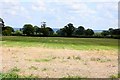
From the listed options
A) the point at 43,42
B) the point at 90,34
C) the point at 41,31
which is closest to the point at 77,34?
the point at 90,34

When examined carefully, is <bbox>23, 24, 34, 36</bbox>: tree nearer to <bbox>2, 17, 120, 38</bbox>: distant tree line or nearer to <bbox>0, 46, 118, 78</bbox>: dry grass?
<bbox>2, 17, 120, 38</bbox>: distant tree line

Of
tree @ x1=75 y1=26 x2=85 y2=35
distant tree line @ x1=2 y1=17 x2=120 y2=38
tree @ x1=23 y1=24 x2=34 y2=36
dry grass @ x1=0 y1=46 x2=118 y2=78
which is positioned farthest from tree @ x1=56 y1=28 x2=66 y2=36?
dry grass @ x1=0 y1=46 x2=118 y2=78

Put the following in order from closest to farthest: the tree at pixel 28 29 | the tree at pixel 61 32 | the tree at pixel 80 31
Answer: the tree at pixel 80 31
the tree at pixel 61 32
the tree at pixel 28 29

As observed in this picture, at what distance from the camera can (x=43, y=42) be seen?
21.7 metres

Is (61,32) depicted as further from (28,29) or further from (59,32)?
(28,29)

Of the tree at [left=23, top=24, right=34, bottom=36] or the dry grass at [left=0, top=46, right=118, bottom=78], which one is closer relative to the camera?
the dry grass at [left=0, top=46, right=118, bottom=78]

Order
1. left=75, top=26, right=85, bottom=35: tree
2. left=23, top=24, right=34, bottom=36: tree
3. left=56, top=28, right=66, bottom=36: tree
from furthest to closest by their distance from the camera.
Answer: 1. left=23, top=24, right=34, bottom=36: tree
2. left=56, top=28, right=66, bottom=36: tree
3. left=75, top=26, right=85, bottom=35: tree

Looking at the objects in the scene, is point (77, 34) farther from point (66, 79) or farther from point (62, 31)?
point (66, 79)

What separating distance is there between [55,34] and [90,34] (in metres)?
2.20

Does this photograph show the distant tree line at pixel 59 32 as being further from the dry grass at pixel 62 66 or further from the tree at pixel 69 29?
the dry grass at pixel 62 66

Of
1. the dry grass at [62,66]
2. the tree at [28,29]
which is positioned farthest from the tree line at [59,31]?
the dry grass at [62,66]

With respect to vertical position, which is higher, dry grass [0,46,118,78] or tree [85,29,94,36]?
tree [85,29,94,36]

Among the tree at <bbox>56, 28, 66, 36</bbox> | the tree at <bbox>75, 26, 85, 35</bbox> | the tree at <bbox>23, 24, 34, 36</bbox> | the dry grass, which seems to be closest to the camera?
the dry grass

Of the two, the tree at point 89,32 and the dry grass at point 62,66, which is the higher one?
the tree at point 89,32
